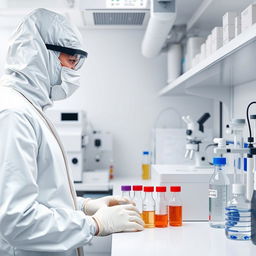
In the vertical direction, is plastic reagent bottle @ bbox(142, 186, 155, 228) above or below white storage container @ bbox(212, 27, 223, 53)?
below

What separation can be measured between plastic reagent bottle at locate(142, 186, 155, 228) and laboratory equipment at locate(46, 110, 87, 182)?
1.61 meters

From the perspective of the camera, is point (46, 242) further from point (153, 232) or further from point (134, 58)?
point (134, 58)

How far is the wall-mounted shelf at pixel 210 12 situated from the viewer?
2.61 m

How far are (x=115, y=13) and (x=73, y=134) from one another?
3.31ft

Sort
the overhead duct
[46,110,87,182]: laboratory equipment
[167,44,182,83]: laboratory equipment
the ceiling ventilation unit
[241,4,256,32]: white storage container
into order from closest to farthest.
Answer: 1. [241,4,256,32]: white storage container
2. the overhead duct
3. the ceiling ventilation unit
4. [46,110,87,182]: laboratory equipment
5. [167,44,182,83]: laboratory equipment

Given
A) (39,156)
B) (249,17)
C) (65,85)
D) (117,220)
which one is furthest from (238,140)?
(39,156)

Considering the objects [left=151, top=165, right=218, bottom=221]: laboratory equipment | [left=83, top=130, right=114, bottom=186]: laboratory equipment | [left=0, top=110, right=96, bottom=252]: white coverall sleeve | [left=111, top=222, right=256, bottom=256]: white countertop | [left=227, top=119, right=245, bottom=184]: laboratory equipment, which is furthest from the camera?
[left=83, top=130, right=114, bottom=186]: laboratory equipment

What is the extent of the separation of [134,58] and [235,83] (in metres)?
1.42

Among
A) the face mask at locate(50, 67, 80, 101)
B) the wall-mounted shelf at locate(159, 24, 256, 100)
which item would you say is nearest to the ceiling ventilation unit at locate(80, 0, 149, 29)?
the wall-mounted shelf at locate(159, 24, 256, 100)

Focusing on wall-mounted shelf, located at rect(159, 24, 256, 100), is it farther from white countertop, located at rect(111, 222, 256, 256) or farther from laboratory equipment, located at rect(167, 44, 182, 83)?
white countertop, located at rect(111, 222, 256, 256)

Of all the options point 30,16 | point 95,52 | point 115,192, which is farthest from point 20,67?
point 95,52

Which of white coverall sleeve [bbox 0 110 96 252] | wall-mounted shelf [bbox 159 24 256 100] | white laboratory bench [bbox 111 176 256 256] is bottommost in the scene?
white laboratory bench [bbox 111 176 256 256]

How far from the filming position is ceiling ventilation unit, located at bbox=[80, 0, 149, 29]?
2810mm

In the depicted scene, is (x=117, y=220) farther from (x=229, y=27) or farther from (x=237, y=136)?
(x=229, y=27)
